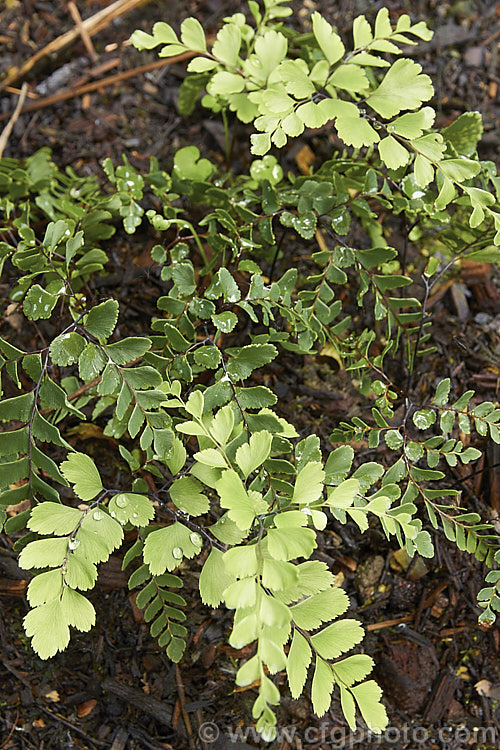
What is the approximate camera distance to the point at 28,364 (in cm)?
110

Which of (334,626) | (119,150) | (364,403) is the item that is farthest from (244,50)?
(334,626)

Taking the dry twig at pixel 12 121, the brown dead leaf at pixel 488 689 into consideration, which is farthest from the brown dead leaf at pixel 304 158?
the brown dead leaf at pixel 488 689

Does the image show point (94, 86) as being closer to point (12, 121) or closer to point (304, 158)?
point (12, 121)

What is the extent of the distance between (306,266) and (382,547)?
30.5 inches

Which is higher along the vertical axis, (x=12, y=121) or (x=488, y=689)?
(x=12, y=121)
